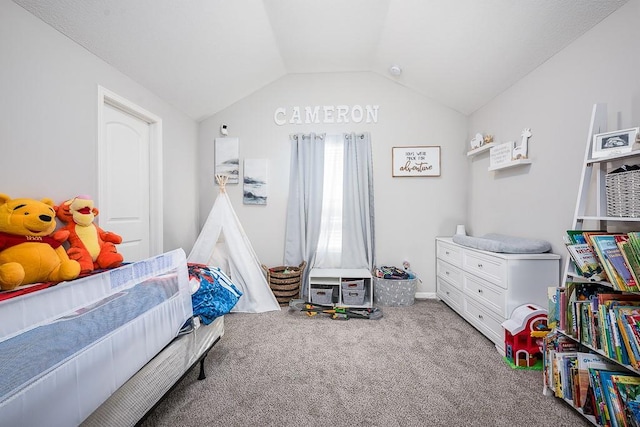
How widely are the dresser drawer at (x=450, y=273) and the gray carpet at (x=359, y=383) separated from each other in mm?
447

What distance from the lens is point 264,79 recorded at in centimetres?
329

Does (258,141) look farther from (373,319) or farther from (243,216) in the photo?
(373,319)

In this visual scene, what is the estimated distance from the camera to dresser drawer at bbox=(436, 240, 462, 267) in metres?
2.71

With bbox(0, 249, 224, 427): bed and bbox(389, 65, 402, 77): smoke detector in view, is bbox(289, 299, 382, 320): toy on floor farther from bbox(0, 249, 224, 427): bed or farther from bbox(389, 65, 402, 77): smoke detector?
bbox(389, 65, 402, 77): smoke detector

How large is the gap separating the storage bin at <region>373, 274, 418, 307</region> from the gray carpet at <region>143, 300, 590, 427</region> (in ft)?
1.74

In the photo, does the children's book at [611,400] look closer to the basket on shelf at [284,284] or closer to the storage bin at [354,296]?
the storage bin at [354,296]

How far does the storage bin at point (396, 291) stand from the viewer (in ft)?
9.85

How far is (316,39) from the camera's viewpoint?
276 cm

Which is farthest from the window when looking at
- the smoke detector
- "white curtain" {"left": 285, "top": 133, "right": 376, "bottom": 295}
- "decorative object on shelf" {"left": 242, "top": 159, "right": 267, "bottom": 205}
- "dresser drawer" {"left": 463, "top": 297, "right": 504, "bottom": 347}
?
"dresser drawer" {"left": 463, "top": 297, "right": 504, "bottom": 347}

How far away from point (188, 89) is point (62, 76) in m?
1.18

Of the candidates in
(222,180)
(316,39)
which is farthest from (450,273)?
(316,39)

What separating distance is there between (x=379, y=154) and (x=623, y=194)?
2.27m

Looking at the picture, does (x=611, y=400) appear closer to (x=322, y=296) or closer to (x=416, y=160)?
(x=322, y=296)

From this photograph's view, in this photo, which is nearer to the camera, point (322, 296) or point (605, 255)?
point (605, 255)
